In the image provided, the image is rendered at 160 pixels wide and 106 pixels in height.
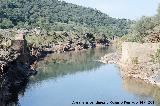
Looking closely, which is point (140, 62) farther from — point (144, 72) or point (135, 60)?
point (144, 72)

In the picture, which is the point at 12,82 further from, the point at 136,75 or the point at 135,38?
the point at 135,38

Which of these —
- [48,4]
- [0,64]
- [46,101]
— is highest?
[48,4]

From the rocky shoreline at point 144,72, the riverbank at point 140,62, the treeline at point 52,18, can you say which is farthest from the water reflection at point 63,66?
the treeline at point 52,18

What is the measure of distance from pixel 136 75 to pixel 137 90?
5.68 meters

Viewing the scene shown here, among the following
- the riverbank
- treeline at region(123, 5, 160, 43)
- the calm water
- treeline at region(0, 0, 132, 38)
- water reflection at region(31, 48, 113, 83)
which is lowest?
the calm water

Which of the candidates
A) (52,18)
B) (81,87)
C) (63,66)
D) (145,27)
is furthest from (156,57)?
(52,18)

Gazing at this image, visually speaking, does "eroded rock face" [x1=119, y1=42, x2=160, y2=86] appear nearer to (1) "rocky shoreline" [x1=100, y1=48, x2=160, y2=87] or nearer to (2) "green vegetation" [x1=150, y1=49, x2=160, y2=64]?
(1) "rocky shoreline" [x1=100, y1=48, x2=160, y2=87]

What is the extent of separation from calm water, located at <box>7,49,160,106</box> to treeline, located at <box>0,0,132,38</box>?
52.7 metres

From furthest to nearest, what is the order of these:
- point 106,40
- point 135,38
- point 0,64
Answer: point 106,40
point 135,38
point 0,64

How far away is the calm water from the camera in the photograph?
133 ft

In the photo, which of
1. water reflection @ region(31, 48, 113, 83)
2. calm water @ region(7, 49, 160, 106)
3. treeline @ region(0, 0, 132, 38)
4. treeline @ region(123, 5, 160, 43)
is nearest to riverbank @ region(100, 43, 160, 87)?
calm water @ region(7, 49, 160, 106)

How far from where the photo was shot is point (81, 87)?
48.0m

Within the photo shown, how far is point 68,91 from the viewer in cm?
4553

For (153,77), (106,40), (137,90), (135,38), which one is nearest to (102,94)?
(137,90)
